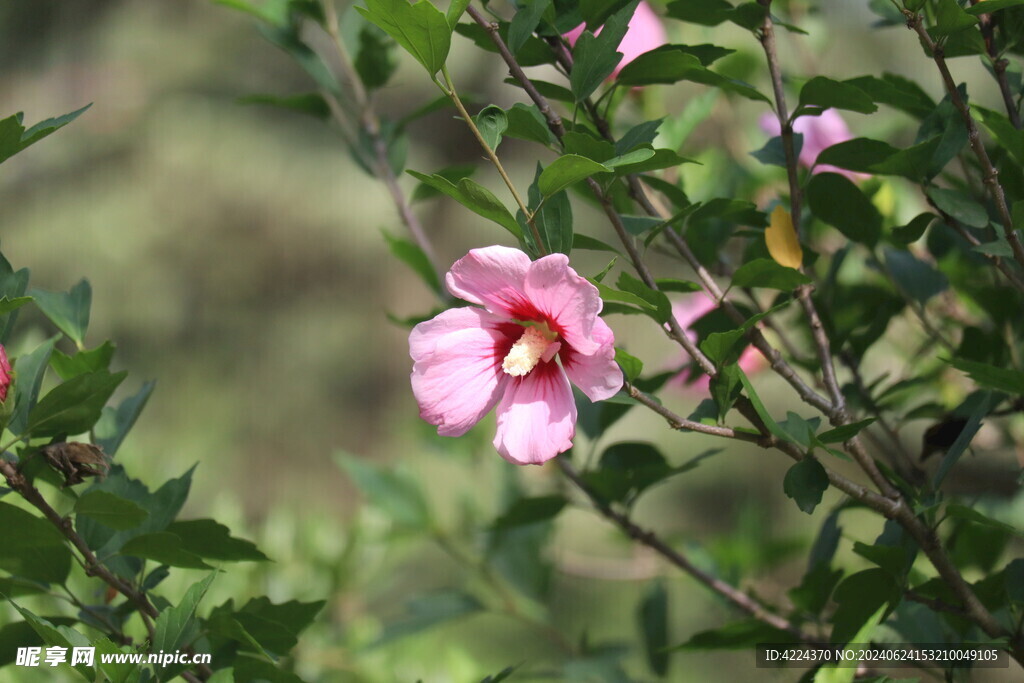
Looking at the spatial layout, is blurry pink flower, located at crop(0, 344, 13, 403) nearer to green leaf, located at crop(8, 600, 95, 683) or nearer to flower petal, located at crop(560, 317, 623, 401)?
green leaf, located at crop(8, 600, 95, 683)

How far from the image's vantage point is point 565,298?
1.12 feet

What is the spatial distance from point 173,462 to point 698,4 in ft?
2.32

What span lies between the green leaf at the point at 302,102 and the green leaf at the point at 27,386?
235mm

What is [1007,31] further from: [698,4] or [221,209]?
[221,209]

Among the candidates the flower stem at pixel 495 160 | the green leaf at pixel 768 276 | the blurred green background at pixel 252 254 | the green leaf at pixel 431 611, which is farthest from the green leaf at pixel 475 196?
the blurred green background at pixel 252 254

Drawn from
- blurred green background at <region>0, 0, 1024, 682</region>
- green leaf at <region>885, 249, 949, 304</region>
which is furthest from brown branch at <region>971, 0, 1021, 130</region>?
blurred green background at <region>0, 0, 1024, 682</region>

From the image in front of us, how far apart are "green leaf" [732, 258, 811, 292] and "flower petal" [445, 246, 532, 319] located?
0.09 m

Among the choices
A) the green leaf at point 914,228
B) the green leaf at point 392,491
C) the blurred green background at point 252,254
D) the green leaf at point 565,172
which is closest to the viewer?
the green leaf at point 565,172

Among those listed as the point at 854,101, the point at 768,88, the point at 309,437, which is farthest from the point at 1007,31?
the point at 309,437

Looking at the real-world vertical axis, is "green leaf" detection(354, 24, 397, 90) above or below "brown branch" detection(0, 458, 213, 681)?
above

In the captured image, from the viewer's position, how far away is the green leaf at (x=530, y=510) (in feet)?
1.64

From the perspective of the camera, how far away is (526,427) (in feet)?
1.19

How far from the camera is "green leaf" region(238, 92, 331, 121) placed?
58 centimetres

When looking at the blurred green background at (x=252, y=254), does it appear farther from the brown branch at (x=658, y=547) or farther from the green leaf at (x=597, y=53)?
A: the green leaf at (x=597, y=53)
